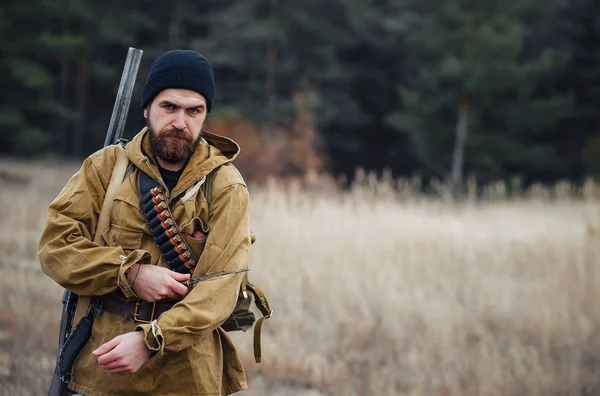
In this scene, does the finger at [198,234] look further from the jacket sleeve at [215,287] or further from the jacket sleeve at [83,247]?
the jacket sleeve at [83,247]

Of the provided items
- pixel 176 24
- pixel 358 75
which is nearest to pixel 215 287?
pixel 176 24

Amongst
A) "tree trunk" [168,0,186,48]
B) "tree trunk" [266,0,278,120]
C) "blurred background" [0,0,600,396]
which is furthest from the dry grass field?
"tree trunk" [168,0,186,48]

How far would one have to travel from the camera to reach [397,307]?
249 inches

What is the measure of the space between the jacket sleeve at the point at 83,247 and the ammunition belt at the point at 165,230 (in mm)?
87

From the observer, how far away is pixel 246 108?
29625 mm

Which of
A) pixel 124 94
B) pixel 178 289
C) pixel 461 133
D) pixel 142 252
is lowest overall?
pixel 178 289

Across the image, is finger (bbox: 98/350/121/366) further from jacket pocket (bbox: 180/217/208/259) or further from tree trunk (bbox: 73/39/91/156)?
tree trunk (bbox: 73/39/91/156)

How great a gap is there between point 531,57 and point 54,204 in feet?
116

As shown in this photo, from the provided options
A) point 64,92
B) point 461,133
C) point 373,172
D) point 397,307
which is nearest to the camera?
point 397,307

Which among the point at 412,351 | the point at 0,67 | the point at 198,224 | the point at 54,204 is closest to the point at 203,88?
the point at 198,224

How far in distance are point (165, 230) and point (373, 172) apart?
17.4 metres

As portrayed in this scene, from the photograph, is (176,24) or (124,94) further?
(176,24)

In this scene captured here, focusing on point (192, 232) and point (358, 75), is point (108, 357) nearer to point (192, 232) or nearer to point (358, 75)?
point (192, 232)

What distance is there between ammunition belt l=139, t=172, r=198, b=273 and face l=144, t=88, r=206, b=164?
15 cm
